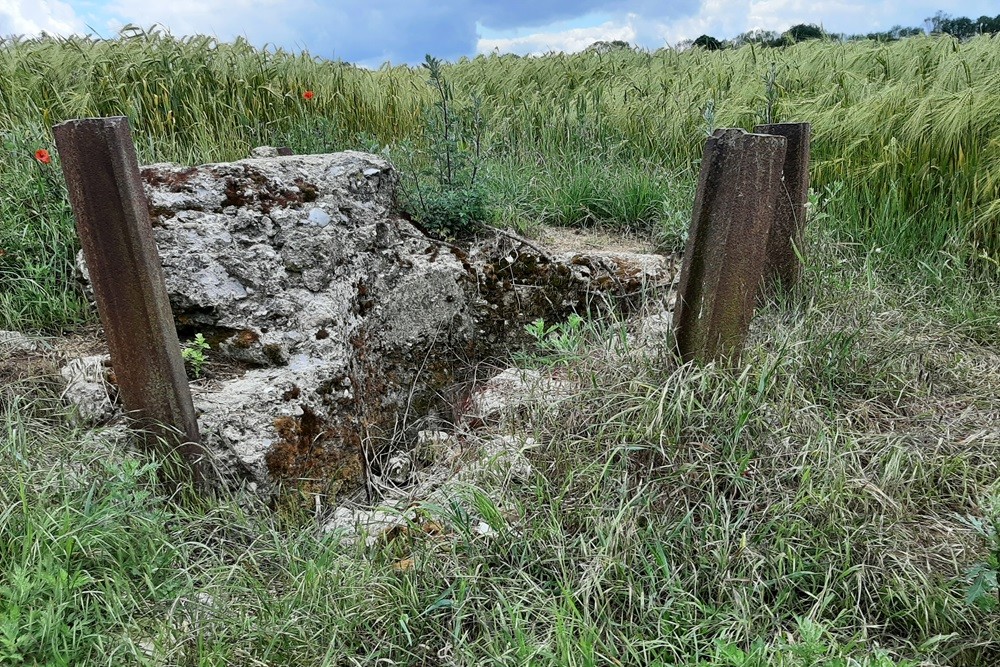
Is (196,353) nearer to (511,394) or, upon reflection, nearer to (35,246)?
(511,394)

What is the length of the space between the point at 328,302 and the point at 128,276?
2.71 ft

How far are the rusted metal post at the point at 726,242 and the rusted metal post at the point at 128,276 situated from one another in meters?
1.78

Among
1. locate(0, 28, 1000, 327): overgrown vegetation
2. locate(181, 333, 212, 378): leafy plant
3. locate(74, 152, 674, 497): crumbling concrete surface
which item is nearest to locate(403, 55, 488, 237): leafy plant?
locate(0, 28, 1000, 327): overgrown vegetation

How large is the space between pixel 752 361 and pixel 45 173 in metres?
3.53

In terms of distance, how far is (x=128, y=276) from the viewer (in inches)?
84.7

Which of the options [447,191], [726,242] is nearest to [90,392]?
[447,191]

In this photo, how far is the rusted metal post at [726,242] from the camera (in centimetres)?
220

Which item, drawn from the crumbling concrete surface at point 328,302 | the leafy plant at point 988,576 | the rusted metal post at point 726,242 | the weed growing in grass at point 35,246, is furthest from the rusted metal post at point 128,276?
the leafy plant at point 988,576

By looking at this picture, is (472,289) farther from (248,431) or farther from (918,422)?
(918,422)

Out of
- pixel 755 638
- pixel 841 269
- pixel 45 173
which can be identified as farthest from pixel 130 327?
pixel 841 269

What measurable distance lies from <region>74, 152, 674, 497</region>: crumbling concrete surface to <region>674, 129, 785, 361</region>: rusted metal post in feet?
3.35

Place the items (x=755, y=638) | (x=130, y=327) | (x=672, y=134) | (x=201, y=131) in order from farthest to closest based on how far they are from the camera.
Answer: (x=672, y=134) < (x=201, y=131) < (x=130, y=327) < (x=755, y=638)

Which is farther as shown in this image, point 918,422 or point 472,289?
point 472,289

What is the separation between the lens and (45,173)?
3410 millimetres
